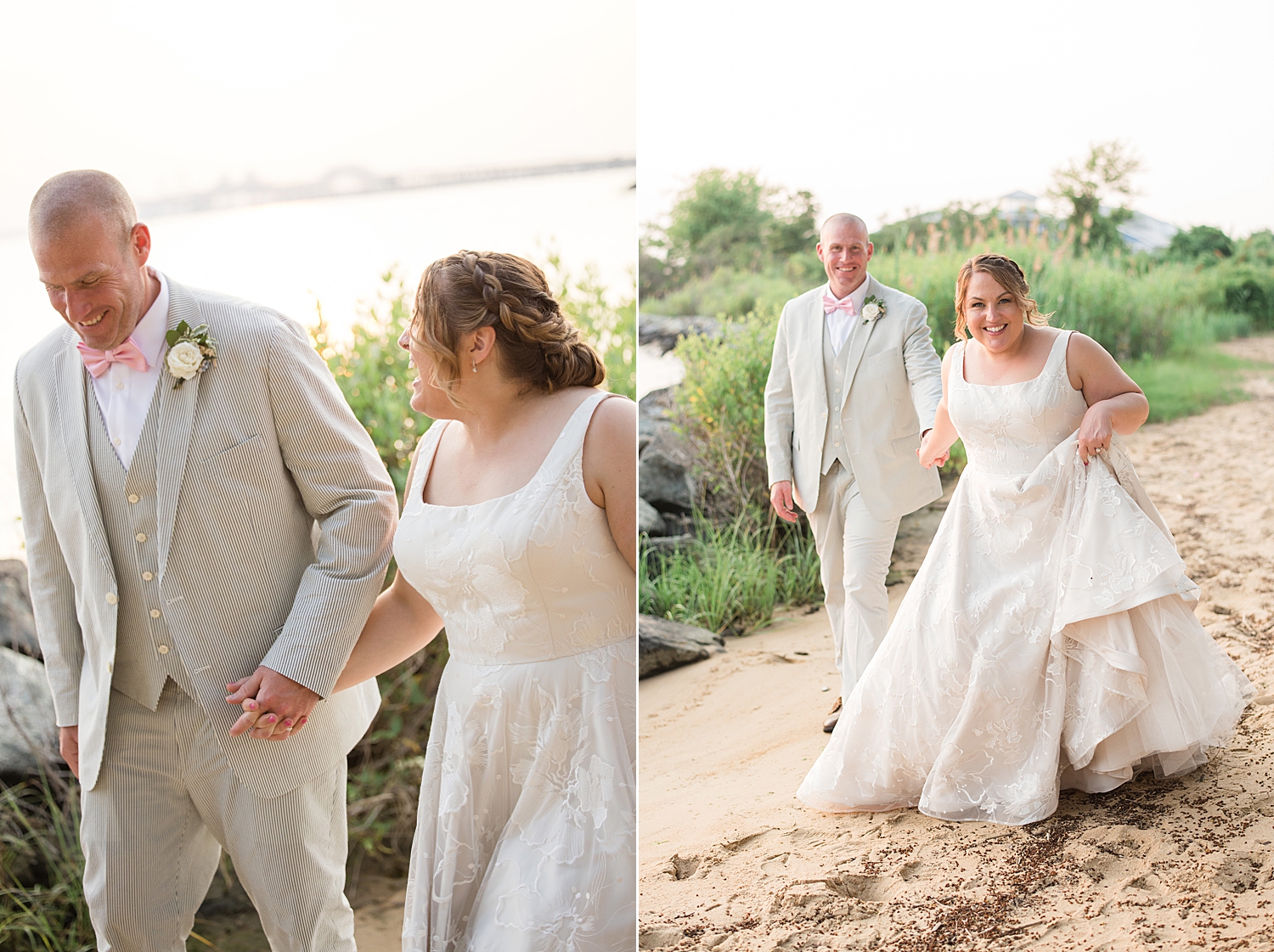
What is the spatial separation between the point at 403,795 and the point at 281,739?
1.62 metres

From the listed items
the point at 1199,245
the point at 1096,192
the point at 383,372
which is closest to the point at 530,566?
the point at 1096,192

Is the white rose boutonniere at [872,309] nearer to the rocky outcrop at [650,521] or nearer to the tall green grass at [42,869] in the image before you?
the rocky outcrop at [650,521]

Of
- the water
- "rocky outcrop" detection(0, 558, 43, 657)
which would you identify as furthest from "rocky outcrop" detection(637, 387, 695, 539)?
"rocky outcrop" detection(0, 558, 43, 657)

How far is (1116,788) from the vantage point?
76.2 inches

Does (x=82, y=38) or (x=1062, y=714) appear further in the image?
(x=82, y=38)

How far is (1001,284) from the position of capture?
1.98 meters

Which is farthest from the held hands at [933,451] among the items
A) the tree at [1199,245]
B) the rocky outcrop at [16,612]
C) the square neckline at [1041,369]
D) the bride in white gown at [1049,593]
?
the rocky outcrop at [16,612]

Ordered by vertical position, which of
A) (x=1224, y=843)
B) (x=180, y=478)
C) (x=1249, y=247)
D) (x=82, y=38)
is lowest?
(x=1224, y=843)

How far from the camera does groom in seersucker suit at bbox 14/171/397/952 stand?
6.40 ft

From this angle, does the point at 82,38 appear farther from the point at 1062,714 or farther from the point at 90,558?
the point at 1062,714

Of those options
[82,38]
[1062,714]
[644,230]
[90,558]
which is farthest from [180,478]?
[82,38]

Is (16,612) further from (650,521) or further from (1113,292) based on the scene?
(1113,292)

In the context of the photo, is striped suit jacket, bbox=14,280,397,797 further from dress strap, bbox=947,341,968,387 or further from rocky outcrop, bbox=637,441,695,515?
dress strap, bbox=947,341,968,387

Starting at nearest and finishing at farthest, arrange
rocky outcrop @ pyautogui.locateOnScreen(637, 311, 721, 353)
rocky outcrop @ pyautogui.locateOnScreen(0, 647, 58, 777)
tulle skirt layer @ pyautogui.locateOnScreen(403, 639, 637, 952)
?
tulle skirt layer @ pyautogui.locateOnScreen(403, 639, 637, 952) < rocky outcrop @ pyautogui.locateOnScreen(637, 311, 721, 353) < rocky outcrop @ pyautogui.locateOnScreen(0, 647, 58, 777)
